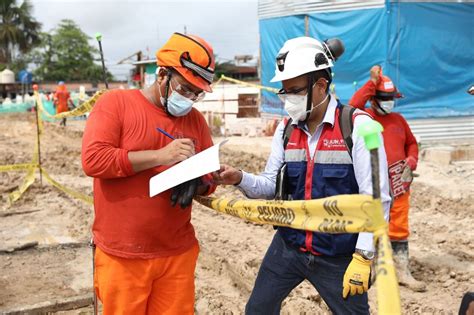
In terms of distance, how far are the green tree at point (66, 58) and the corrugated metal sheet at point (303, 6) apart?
46.3 metres

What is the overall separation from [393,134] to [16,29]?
197ft

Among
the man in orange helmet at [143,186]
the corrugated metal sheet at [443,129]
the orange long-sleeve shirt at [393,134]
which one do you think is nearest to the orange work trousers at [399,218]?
the orange long-sleeve shirt at [393,134]

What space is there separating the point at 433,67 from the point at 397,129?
387 inches

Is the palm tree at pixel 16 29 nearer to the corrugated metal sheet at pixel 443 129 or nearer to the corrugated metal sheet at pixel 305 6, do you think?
the corrugated metal sheet at pixel 305 6

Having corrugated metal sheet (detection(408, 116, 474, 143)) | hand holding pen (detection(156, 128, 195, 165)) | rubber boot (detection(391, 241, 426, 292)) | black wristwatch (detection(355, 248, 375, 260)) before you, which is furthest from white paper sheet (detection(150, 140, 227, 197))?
corrugated metal sheet (detection(408, 116, 474, 143))

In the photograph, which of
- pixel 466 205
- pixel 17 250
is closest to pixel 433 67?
pixel 466 205

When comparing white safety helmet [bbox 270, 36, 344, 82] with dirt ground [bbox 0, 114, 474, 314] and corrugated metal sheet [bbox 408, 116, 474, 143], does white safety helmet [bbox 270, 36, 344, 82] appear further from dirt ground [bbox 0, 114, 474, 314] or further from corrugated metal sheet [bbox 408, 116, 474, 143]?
corrugated metal sheet [bbox 408, 116, 474, 143]

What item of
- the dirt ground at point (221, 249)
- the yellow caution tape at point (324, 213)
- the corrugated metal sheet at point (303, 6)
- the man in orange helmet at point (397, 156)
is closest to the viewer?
the yellow caution tape at point (324, 213)

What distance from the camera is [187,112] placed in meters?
3.11

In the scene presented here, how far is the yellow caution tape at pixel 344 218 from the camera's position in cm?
195

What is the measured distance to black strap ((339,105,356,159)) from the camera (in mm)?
2941

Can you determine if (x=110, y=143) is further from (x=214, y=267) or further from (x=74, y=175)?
(x=74, y=175)

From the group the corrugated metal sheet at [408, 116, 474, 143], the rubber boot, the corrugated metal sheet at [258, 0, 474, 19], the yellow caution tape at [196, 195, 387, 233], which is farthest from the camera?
the corrugated metal sheet at [258, 0, 474, 19]

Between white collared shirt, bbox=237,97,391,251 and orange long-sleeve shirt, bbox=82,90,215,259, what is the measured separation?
0.54 metres
